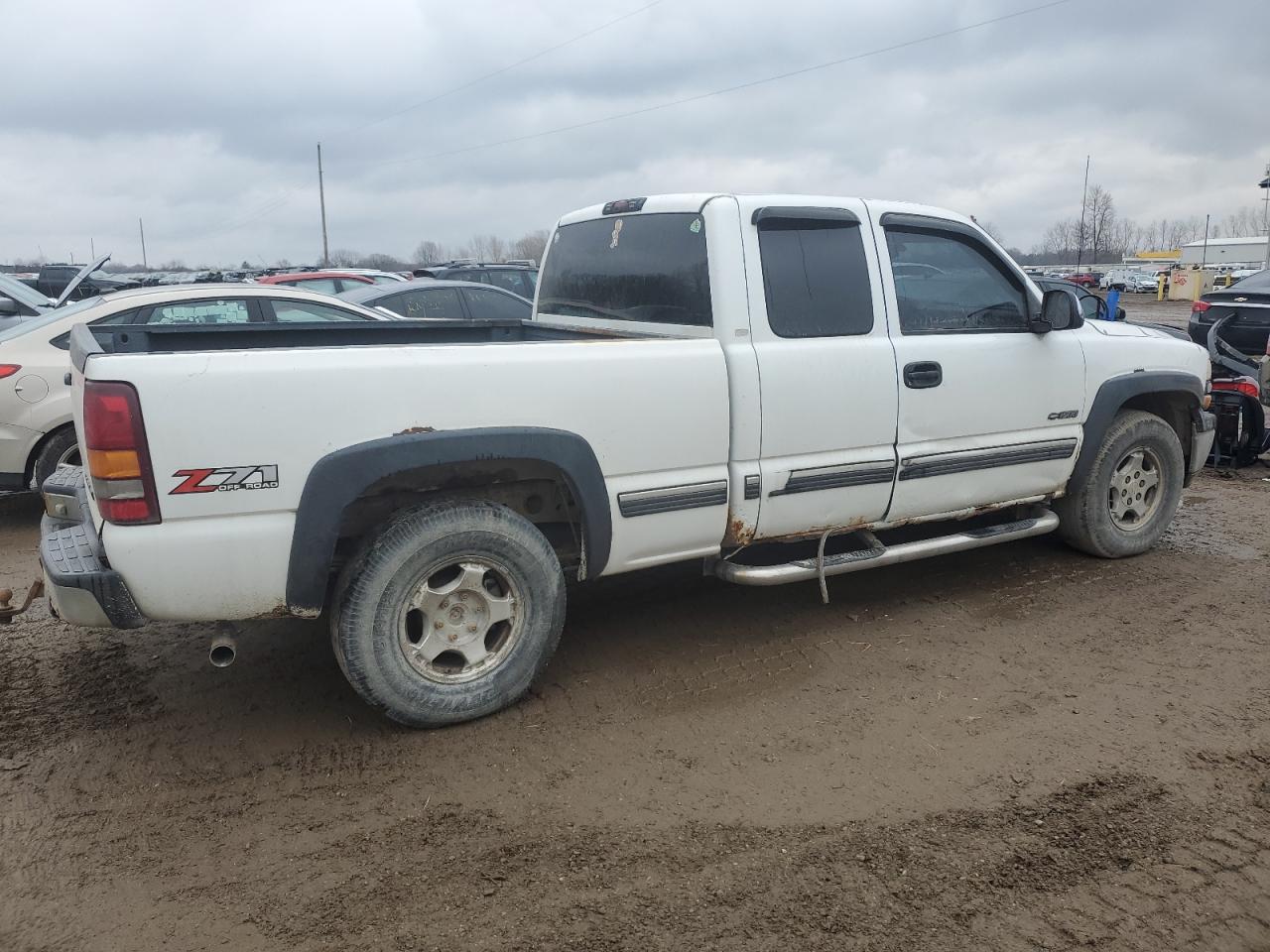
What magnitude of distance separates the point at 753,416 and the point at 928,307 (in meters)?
1.24

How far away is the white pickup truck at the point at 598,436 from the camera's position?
3240 mm

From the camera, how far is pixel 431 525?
3.58 m

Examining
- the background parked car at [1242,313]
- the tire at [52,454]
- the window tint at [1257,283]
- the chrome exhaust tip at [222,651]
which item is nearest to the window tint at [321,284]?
the tire at [52,454]

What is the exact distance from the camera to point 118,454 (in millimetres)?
3104

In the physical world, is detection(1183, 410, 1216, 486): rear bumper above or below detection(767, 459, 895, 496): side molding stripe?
below

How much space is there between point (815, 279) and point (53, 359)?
5017 millimetres

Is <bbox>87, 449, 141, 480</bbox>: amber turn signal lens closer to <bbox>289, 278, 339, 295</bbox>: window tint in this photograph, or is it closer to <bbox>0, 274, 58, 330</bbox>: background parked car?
<bbox>0, 274, 58, 330</bbox>: background parked car

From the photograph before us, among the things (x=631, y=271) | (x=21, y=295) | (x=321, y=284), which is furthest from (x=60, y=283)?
(x=631, y=271)

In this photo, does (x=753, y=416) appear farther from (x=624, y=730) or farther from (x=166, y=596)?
(x=166, y=596)

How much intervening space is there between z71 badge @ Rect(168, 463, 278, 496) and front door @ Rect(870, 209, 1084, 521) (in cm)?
276

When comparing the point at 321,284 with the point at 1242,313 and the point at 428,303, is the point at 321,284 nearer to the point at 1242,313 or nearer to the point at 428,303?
A: the point at 428,303

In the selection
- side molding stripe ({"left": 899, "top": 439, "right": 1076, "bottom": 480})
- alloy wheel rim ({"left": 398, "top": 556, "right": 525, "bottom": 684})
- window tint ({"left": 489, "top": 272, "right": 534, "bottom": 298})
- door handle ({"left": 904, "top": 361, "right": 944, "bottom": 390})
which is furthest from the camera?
window tint ({"left": 489, "top": 272, "right": 534, "bottom": 298})

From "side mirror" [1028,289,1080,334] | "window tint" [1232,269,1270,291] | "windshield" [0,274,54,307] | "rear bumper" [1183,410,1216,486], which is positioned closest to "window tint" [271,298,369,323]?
"windshield" [0,274,54,307]

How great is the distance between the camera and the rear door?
13.8 ft
